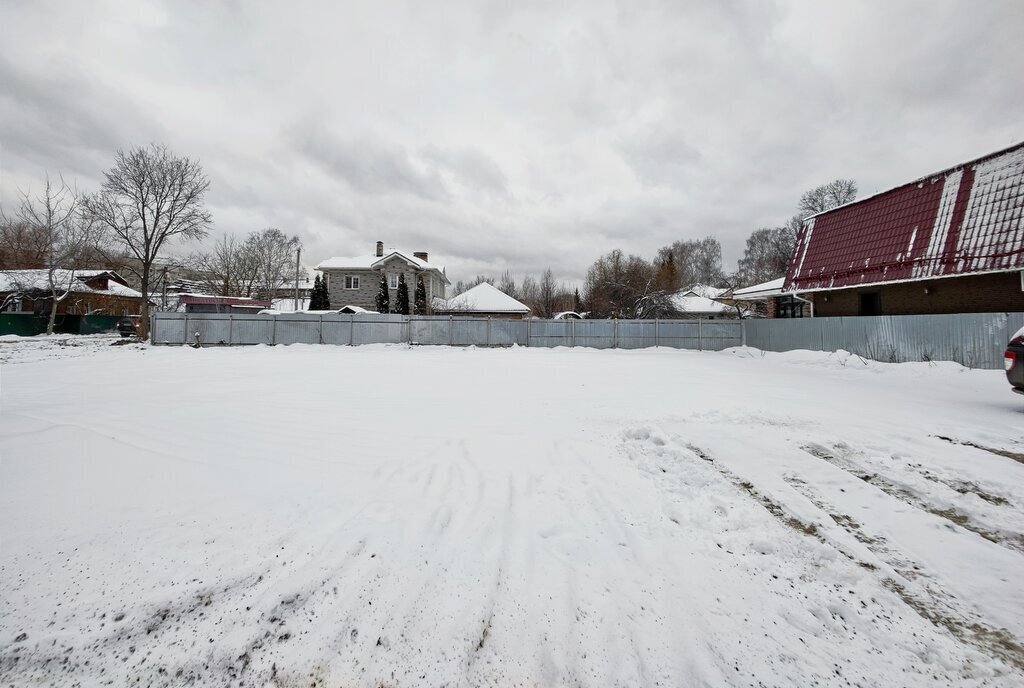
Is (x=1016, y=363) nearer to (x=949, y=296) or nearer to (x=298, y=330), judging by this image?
(x=949, y=296)

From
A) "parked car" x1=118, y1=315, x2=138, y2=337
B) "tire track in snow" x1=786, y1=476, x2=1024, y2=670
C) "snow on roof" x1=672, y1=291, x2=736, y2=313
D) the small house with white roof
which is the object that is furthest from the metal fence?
"snow on roof" x1=672, y1=291, x2=736, y2=313

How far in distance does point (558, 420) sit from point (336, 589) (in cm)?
398

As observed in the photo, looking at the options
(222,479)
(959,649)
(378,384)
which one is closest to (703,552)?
(959,649)

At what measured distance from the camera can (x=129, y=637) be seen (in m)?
1.87

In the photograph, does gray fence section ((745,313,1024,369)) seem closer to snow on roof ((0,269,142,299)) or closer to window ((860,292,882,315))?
window ((860,292,882,315))

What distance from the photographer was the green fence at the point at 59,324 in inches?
1077

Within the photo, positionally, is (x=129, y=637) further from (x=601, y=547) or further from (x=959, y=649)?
(x=959, y=649)

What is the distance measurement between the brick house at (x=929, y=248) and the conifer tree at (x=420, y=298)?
27.0 meters

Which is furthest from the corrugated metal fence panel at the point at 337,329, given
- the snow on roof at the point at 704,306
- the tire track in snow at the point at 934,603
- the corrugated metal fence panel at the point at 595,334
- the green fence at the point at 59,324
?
the snow on roof at the point at 704,306

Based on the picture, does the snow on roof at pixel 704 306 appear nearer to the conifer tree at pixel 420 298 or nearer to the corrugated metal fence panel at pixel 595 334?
the corrugated metal fence panel at pixel 595 334

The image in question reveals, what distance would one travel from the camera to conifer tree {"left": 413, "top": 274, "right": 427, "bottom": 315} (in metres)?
35.0

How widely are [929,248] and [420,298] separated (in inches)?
1272

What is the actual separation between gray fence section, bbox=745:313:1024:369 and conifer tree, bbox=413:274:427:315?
2677 centimetres

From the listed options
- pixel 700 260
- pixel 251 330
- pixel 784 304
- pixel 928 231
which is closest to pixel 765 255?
pixel 700 260
